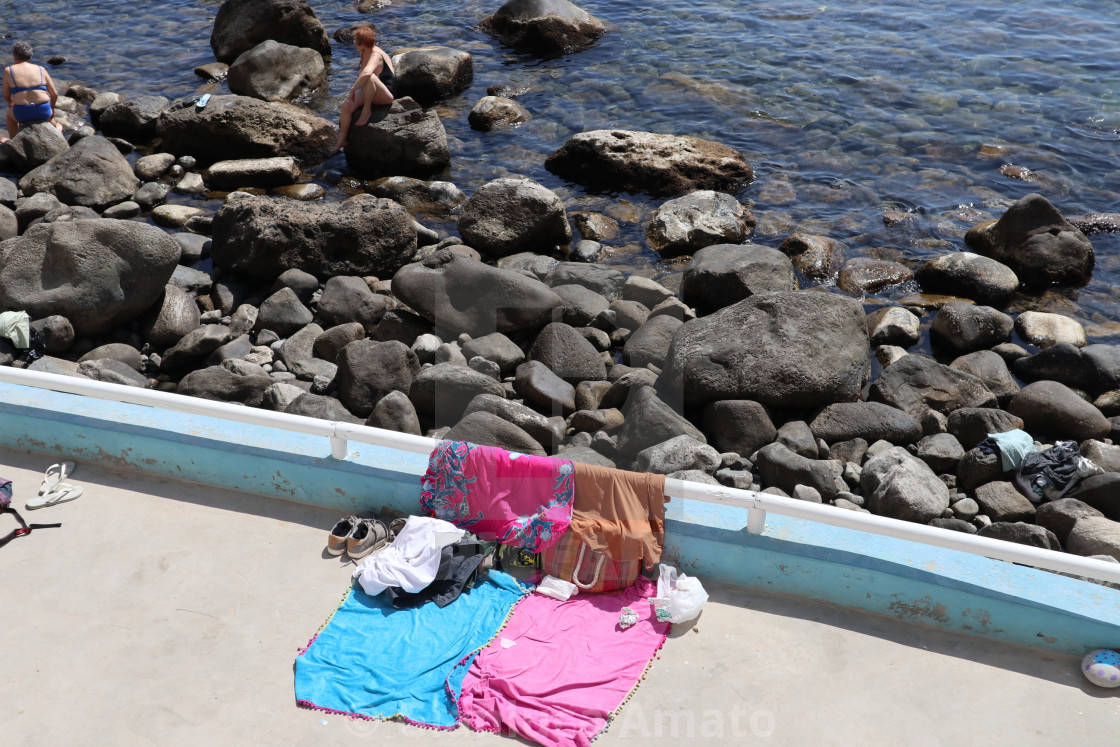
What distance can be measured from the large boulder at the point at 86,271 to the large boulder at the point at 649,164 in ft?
18.9

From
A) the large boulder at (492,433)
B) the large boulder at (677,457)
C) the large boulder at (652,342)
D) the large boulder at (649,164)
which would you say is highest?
the large boulder at (649,164)

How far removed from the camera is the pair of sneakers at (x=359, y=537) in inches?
188

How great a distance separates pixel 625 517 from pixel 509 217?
652 cm

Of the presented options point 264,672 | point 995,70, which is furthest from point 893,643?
point 995,70

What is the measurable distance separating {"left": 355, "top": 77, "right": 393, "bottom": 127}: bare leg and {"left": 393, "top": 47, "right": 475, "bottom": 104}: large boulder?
238 cm

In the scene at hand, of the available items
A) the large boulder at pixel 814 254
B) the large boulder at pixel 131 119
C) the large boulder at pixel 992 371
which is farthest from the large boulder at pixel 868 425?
the large boulder at pixel 131 119

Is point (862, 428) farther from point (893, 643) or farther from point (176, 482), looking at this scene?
point (176, 482)

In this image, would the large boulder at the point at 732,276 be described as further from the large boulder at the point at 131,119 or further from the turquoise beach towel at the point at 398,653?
the large boulder at the point at 131,119

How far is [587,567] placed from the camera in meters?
4.61

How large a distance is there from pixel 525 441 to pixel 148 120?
10.2 meters

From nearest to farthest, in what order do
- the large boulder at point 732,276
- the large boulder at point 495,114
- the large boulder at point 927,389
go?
the large boulder at point 927,389 → the large boulder at point 732,276 → the large boulder at point 495,114

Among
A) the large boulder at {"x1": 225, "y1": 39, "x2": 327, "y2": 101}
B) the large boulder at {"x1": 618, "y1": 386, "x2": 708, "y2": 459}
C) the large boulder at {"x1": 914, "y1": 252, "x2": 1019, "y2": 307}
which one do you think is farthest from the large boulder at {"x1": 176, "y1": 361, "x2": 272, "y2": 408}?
the large boulder at {"x1": 225, "y1": 39, "x2": 327, "y2": 101}

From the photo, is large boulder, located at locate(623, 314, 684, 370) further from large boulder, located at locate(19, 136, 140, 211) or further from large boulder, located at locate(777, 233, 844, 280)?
large boulder, located at locate(19, 136, 140, 211)

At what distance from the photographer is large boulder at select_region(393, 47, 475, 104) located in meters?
14.9
